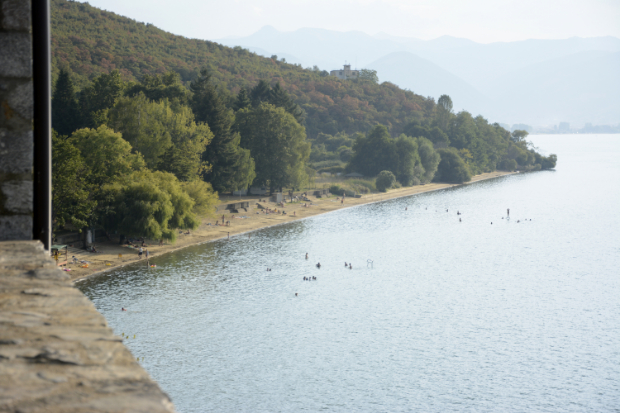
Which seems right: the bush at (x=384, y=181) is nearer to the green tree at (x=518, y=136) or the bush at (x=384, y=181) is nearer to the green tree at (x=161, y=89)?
the green tree at (x=161, y=89)

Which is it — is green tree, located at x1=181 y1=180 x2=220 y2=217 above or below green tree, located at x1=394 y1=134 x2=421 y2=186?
below

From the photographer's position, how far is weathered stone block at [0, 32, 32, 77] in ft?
15.1

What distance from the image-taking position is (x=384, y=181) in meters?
123

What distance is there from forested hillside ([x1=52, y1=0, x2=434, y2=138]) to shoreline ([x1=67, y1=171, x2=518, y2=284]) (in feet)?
90.0

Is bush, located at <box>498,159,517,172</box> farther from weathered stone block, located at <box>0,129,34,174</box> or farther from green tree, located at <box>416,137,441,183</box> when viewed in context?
weathered stone block, located at <box>0,129,34,174</box>

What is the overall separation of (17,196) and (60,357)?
2.41 meters

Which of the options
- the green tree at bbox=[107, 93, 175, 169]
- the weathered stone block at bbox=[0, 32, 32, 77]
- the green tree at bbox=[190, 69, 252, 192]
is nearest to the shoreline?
the green tree at bbox=[190, 69, 252, 192]

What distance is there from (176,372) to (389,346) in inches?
603

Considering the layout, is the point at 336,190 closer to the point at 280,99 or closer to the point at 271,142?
the point at 280,99

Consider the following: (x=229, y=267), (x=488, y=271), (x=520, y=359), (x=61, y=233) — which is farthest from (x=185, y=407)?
(x=488, y=271)

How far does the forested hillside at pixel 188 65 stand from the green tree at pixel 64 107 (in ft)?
130

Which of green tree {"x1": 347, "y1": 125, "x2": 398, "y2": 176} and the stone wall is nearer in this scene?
the stone wall

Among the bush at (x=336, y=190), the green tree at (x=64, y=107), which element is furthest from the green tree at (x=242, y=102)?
the green tree at (x=64, y=107)

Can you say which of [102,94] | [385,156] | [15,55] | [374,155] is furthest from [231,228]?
[15,55]
